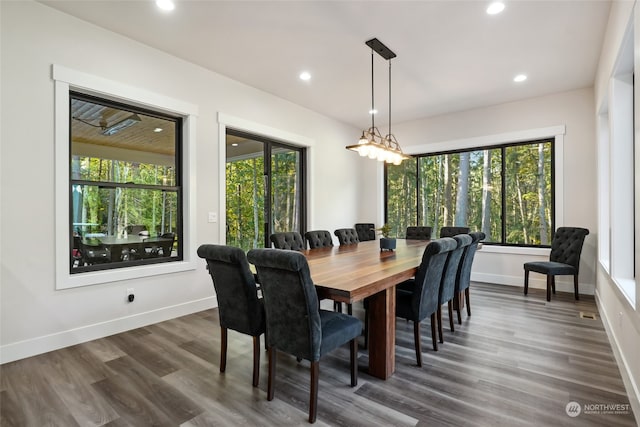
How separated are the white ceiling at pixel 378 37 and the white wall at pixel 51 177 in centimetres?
22

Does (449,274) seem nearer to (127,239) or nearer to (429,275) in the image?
(429,275)

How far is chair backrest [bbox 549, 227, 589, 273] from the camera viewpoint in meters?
4.39

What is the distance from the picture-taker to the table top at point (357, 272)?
1.88 m

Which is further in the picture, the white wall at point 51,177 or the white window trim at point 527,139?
the white window trim at point 527,139

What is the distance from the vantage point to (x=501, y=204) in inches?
218

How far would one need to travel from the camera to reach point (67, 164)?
9.74ft

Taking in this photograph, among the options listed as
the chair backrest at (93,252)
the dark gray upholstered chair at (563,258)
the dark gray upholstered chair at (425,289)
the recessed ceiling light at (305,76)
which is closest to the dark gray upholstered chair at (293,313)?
the dark gray upholstered chair at (425,289)

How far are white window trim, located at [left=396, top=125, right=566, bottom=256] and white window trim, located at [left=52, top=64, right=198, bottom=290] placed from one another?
14.3 feet

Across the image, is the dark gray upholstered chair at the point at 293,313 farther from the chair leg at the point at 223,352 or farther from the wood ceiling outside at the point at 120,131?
the wood ceiling outside at the point at 120,131

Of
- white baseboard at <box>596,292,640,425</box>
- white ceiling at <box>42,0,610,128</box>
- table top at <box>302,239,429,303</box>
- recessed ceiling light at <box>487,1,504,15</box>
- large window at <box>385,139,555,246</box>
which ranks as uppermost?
white ceiling at <box>42,0,610,128</box>

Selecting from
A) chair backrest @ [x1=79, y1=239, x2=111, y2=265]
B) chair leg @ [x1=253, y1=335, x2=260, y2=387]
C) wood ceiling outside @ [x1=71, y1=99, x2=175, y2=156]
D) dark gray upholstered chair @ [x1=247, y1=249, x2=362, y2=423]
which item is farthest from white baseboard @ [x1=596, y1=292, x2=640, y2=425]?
wood ceiling outside @ [x1=71, y1=99, x2=175, y2=156]

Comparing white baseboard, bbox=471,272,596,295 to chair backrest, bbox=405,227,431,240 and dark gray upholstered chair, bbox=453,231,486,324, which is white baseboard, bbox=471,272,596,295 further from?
dark gray upholstered chair, bbox=453,231,486,324

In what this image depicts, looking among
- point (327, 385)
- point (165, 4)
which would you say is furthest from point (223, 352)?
point (165, 4)

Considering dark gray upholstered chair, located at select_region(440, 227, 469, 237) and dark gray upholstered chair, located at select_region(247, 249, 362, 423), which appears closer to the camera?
dark gray upholstered chair, located at select_region(247, 249, 362, 423)
